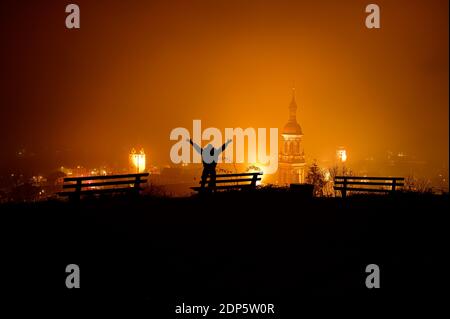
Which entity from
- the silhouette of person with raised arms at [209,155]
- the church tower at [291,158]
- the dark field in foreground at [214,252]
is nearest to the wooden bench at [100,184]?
the dark field in foreground at [214,252]

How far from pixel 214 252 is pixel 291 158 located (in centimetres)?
7425

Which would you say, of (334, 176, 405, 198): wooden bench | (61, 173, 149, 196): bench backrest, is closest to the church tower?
(334, 176, 405, 198): wooden bench

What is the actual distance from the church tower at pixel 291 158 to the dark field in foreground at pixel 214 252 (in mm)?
66239

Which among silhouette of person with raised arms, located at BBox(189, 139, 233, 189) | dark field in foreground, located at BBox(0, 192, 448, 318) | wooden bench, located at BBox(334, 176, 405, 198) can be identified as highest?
silhouette of person with raised arms, located at BBox(189, 139, 233, 189)

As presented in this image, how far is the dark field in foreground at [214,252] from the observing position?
10312 millimetres

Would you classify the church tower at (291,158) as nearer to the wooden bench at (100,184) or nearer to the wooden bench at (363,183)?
the wooden bench at (363,183)

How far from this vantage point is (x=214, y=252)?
495 inches

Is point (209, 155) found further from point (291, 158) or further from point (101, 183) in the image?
point (291, 158)

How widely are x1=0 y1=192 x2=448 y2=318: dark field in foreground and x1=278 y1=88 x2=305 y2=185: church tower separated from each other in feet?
217

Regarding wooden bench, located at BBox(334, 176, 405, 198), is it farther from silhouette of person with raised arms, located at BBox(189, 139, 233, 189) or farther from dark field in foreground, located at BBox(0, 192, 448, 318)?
silhouette of person with raised arms, located at BBox(189, 139, 233, 189)

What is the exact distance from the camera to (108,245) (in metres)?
12.9

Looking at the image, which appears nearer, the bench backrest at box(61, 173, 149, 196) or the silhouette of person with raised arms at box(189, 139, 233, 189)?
the bench backrest at box(61, 173, 149, 196)

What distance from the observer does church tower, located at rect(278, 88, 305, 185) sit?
84.9 m
